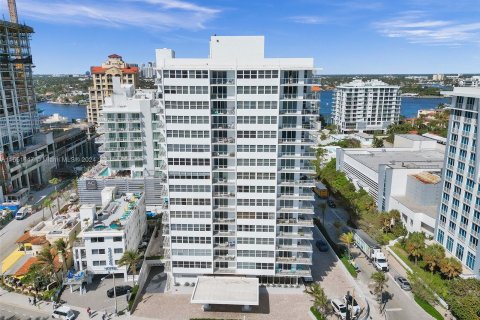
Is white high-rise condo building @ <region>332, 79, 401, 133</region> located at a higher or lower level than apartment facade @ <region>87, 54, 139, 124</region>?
lower

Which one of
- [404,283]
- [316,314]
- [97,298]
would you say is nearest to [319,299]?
[316,314]

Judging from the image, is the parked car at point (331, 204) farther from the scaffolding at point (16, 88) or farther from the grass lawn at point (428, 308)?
the scaffolding at point (16, 88)

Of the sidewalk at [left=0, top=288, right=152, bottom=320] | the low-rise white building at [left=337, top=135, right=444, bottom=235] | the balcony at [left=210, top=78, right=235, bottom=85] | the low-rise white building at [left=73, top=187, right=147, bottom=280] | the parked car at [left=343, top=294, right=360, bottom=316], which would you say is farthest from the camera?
the low-rise white building at [left=337, top=135, right=444, bottom=235]

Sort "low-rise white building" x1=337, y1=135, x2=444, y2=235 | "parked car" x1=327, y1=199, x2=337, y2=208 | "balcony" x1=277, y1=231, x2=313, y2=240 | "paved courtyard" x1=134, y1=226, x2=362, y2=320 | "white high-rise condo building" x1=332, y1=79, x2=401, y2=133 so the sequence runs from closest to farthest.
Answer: "paved courtyard" x1=134, y1=226, x2=362, y2=320
"balcony" x1=277, y1=231, x2=313, y2=240
"low-rise white building" x1=337, y1=135, x2=444, y2=235
"parked car" x1=327, y1=199, x2=337, y2=208
"white high-rise condo building" x1=332, y1=79, x2=401, y2=133

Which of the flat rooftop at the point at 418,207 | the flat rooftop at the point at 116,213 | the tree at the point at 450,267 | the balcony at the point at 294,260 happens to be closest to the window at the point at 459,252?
the tree at the point at 450,267

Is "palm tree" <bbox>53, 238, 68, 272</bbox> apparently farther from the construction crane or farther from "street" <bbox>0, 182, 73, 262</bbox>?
the construction crane

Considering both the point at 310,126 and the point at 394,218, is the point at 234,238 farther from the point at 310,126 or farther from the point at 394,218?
the point at 394,218

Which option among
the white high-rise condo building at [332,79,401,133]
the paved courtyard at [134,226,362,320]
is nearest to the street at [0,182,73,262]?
the paved courtyard at [134,226,362,320]
